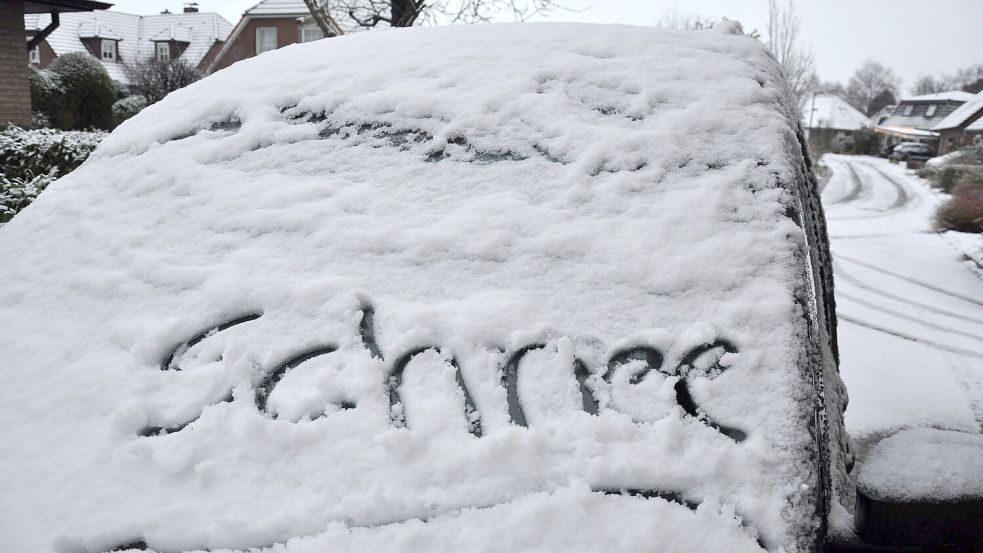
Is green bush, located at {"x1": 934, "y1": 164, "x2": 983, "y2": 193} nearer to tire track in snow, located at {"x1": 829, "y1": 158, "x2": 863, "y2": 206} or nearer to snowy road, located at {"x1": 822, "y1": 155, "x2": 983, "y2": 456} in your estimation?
tire track in snow, located at {"x1": 829, "y1": 158, "x2": 863, "y2": 206}

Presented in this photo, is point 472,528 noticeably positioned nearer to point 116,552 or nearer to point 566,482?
point 566,482

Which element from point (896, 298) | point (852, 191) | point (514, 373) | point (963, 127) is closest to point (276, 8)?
point (852, 191)

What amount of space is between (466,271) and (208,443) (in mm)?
513

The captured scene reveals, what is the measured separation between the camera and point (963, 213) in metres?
13.7

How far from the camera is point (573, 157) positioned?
1468 mm

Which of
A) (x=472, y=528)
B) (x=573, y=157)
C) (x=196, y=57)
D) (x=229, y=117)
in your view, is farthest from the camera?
(x=196, y=57)

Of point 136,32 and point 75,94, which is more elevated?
point 136,32

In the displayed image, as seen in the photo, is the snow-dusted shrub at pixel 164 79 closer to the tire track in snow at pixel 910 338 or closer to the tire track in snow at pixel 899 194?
the tire track in snow at pixel 910 338

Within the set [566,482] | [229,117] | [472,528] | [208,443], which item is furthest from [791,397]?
[229,117]

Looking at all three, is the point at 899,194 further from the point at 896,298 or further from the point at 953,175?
the point at 896,298

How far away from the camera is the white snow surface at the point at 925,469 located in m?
1.10

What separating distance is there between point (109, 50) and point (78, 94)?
2788cm

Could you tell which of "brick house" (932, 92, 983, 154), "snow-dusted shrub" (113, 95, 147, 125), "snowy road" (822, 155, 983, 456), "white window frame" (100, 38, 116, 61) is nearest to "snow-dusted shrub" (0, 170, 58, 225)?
"snowy road" (822, 155, 983, 456)

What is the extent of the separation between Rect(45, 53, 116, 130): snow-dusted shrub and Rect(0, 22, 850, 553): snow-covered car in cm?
1717
